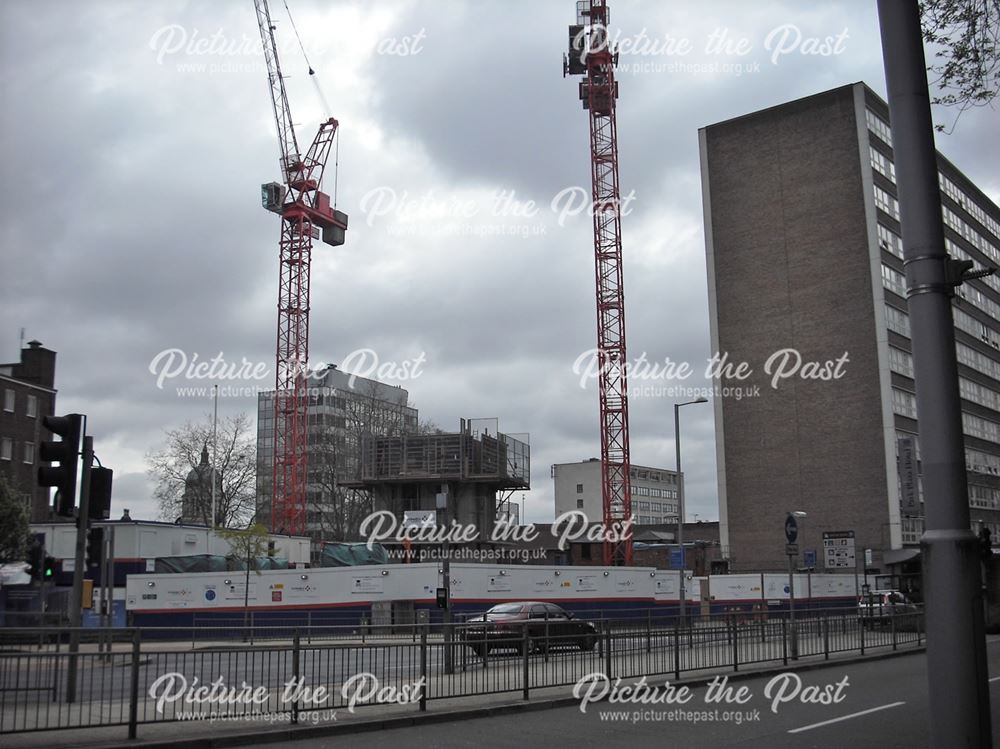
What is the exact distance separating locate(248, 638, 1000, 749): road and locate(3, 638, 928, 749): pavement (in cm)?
15

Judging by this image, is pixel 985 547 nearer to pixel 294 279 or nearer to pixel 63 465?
pixel 63 465

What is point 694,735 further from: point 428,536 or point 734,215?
point 734,215

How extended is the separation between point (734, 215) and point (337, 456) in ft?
136

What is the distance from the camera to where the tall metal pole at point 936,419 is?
4.92m

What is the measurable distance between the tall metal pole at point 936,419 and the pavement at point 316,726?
7.50m

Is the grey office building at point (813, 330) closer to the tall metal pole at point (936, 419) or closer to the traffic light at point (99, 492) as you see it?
the traffic light at point (99, 492)

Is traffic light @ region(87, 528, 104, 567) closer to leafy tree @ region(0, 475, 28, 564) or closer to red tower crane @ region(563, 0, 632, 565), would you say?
leafy tree @ region(0, 475, 28, 564)

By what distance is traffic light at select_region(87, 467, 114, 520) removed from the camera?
1536 cm

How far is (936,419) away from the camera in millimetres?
5258

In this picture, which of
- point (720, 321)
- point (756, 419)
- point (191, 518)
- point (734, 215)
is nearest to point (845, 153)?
point (734, 215)

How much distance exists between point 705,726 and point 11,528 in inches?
1409

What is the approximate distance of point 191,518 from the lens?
254ft

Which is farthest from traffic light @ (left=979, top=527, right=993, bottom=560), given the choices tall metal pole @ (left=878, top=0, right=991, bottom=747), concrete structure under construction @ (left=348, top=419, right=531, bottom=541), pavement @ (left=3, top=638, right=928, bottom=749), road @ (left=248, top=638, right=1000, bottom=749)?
concrete structure under construction @ (left=348, top=419, right=531, bottom=541)

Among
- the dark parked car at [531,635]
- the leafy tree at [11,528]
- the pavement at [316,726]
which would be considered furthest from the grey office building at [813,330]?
the pavement at [316,726]
